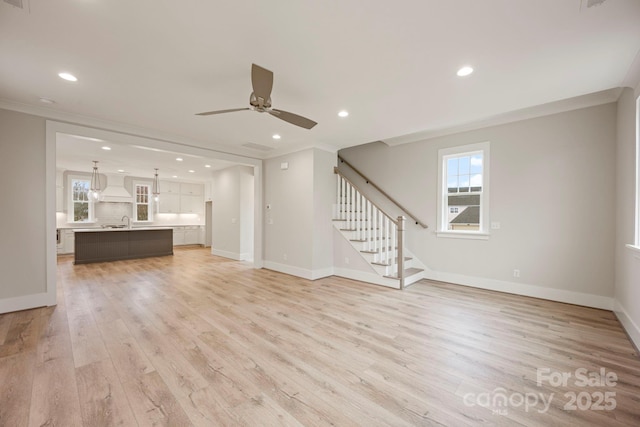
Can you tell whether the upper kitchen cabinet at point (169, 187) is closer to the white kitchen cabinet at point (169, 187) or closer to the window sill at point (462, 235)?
the white kitchen cabinet at point (169, 187)

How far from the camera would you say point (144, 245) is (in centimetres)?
796

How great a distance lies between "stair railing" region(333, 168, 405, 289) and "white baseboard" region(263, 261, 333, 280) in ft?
3.36

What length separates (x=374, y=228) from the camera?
518cm

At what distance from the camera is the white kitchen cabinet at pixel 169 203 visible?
10466 mm

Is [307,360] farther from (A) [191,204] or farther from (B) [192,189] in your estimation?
(B) [192,189]

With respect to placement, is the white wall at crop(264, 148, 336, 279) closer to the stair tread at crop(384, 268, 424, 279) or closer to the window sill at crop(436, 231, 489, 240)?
the stair tread at crop(384, 268, 424, 279)

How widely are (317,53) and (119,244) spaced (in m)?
8.21

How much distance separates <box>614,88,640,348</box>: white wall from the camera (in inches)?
107

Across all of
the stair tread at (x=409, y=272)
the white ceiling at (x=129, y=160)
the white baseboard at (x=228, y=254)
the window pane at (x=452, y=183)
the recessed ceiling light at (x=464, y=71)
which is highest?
the recessed ceiling light at (x=464, y=71)

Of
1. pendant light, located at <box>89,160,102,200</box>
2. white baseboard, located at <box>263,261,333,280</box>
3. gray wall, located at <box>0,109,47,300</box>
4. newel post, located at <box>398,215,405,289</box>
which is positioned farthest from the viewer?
pendant light, located at <box>89,160,102,200</box>

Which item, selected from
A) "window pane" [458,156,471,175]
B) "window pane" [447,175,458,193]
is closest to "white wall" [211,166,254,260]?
"window pane" [447,175,458,193]

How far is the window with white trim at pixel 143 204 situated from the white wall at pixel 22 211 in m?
7.03

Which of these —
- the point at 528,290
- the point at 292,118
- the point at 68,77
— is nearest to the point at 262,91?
the point at 292,118

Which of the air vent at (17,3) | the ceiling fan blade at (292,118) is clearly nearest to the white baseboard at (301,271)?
the ceiling fan blade at (292,118)
